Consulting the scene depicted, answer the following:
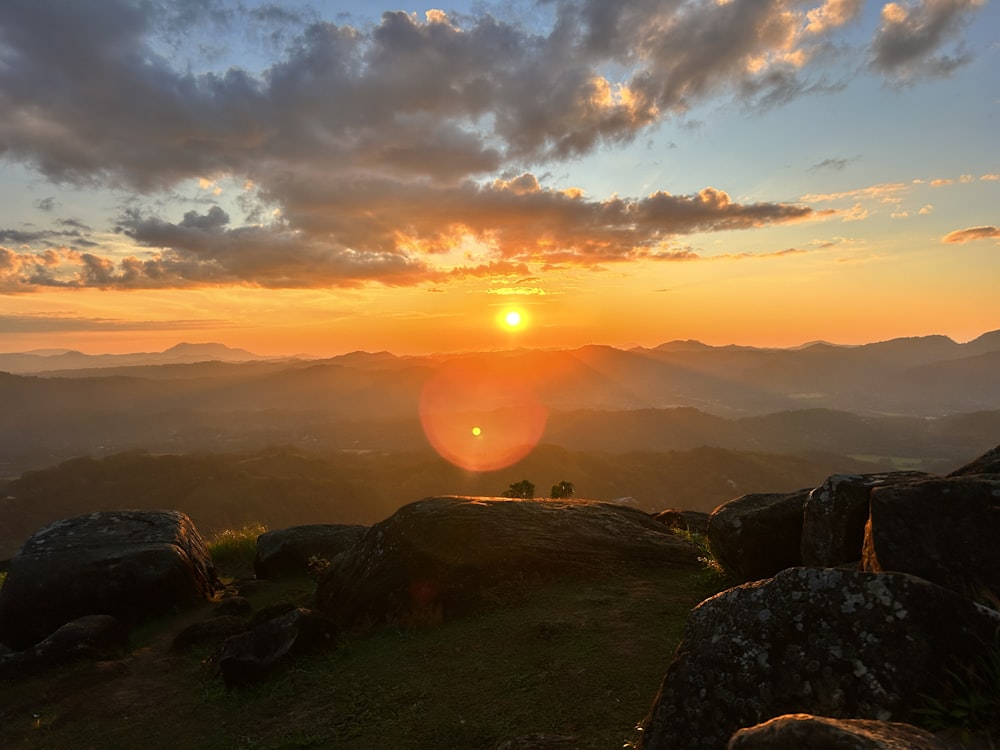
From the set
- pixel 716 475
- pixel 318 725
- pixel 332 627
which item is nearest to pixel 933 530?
pixel 318 725

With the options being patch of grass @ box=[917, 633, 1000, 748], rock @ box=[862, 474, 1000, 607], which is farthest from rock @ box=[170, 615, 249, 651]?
patch of grass @ box=[917, 633, 1000, 748]

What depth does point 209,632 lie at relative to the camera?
580 inches

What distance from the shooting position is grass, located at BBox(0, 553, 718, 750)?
8508 mm

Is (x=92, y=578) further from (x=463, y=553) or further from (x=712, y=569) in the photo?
(x=712, y=569)

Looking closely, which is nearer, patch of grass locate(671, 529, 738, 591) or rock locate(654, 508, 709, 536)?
patch of grass locate(671, 529, 738, 591)

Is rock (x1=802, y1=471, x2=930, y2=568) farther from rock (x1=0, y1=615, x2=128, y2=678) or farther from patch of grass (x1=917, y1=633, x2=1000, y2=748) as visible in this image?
rock (x1=0, y1=615, x2=128, y2=678)

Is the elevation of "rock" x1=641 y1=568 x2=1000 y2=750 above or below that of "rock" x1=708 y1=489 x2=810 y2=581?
above

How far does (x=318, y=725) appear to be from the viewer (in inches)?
369

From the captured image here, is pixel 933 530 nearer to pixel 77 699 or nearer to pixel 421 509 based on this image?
pixel 421 509

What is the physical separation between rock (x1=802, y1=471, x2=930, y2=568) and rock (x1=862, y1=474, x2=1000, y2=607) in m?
1.41

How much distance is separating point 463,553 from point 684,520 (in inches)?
376

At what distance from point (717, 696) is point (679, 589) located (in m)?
7.77

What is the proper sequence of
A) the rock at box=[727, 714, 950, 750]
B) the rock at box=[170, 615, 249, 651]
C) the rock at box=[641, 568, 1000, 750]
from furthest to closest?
the rock at box=[170, 615, 249, 651] → the rock at box=[641, 568, 1000, 750] → the rock at box=[727, 714, 950, 750]

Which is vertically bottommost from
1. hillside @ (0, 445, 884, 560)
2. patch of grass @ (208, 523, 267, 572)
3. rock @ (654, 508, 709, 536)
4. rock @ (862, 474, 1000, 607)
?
hillside @ (0, 445, 884, 560)
